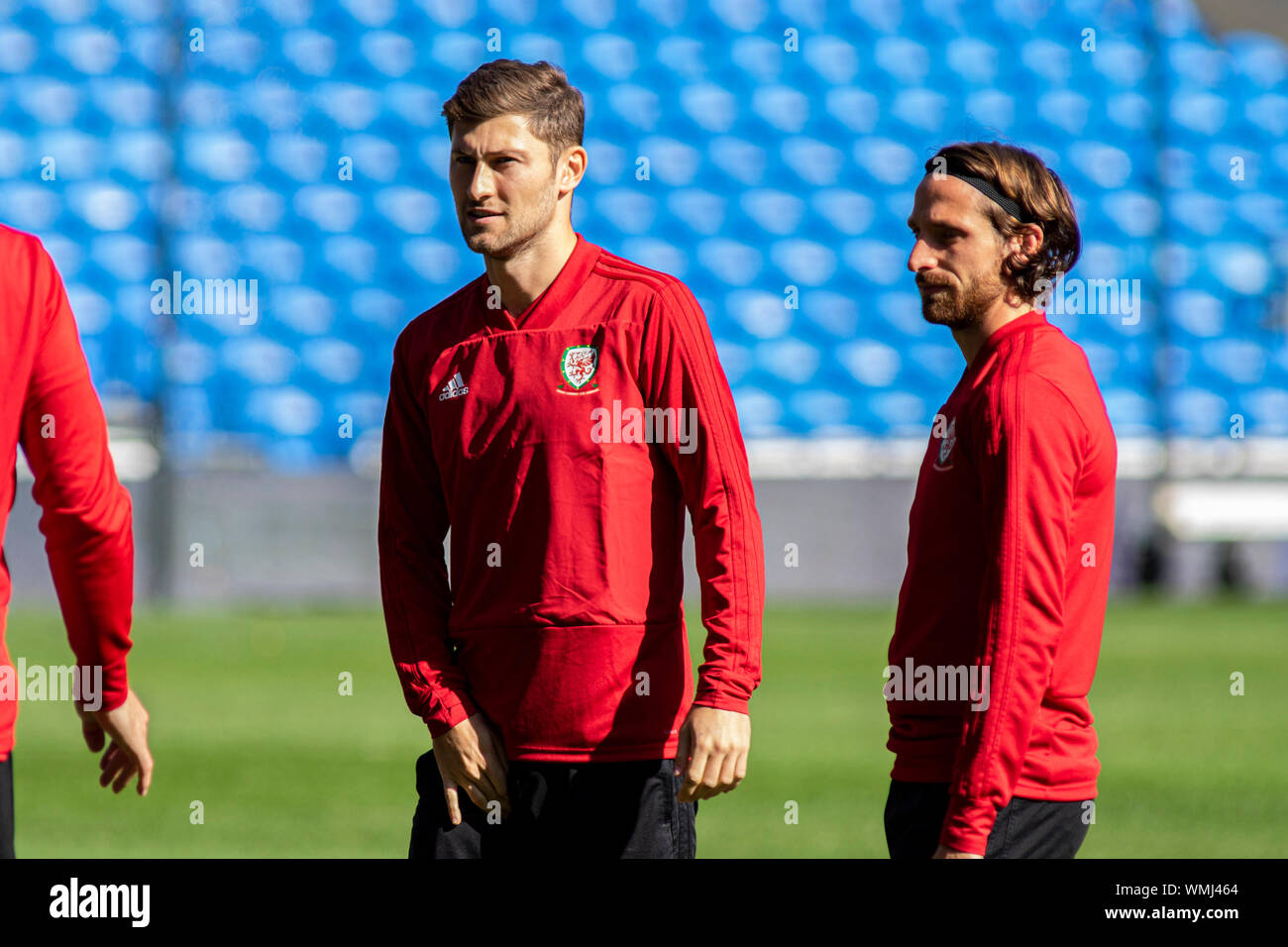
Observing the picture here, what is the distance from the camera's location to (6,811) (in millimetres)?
2008

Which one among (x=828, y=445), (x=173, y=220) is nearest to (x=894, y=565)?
(x=828, y=445)

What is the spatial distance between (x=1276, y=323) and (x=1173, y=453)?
108 inches

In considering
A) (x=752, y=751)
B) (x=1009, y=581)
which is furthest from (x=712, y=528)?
(x=752, y=751)

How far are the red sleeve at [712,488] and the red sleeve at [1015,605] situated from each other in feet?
1.19

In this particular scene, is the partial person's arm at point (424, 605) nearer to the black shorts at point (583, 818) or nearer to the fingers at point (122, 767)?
the black shorts at point (583, 818)

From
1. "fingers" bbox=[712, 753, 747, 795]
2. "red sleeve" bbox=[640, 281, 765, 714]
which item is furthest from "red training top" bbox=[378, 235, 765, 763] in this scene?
"fingers" bbox=[712, 753, 747, 795]

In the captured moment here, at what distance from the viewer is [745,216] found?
16141mm

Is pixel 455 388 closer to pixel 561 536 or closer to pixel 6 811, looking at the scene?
pixel 561 536

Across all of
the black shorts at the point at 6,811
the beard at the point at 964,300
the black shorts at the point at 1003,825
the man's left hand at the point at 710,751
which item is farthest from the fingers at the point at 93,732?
the beard at the point at 964,300

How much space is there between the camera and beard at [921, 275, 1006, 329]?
2.24 meters

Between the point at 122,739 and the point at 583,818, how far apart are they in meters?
0.73

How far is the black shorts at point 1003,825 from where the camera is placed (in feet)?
6.89

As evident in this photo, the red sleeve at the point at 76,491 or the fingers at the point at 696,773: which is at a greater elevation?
the red sleeve at the point at 76,491
